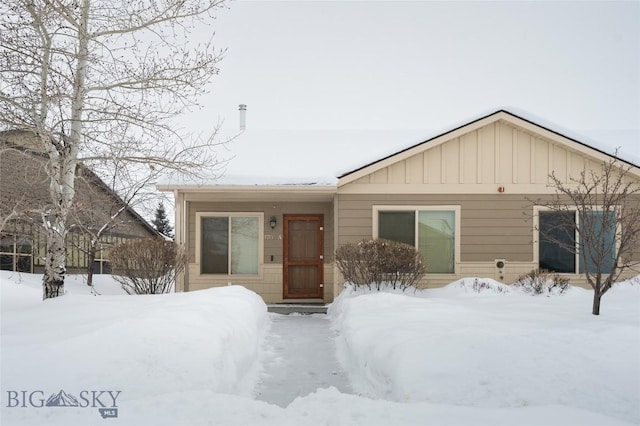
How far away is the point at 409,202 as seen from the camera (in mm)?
10172

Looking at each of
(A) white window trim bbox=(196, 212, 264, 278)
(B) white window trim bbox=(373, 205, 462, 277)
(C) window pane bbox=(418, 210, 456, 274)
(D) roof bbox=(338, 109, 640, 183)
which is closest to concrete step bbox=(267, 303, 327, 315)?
(A) white window trim bbox=(196, 212, 264, 278)

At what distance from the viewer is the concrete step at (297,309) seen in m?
9.99

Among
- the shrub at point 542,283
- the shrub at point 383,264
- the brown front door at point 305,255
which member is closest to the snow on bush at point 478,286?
the shrub at point 542,283

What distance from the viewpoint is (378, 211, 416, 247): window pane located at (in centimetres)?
1020

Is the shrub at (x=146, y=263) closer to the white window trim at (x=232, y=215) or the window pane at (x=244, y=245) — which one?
the white window trim at (x=232, y=215)

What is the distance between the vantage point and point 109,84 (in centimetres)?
636

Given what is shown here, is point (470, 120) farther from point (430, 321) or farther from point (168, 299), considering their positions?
point (168, 299)

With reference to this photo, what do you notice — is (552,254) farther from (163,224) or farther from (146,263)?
(163,224)

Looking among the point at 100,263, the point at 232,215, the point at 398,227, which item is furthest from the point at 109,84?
the point at 100,263

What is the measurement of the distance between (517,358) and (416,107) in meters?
25.2

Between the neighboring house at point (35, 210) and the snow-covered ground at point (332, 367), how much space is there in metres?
1.97

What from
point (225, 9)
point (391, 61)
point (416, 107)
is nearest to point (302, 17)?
point (391, 61)

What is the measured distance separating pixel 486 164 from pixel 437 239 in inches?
80.6

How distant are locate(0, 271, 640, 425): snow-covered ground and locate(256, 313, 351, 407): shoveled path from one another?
5 cm
